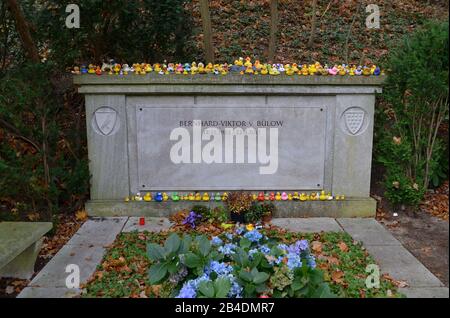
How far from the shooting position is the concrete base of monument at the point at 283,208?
5.28m

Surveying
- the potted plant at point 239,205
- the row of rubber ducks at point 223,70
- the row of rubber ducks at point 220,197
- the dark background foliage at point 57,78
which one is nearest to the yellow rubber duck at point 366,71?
the row of rubber ducks at point 223,70

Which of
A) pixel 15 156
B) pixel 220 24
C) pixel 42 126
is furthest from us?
pixel 220 24

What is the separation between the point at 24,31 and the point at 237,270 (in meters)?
4.42

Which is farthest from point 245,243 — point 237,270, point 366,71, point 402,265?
point 366,71

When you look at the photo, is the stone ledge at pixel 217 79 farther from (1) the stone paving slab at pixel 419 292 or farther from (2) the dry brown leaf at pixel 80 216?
(1) the stone paving slab at pixel 419 292

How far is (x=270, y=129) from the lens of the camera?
5.25 meters

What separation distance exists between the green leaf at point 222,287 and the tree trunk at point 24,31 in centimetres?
407

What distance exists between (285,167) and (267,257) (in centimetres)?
247

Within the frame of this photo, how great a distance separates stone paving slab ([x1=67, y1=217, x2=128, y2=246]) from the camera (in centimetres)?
449

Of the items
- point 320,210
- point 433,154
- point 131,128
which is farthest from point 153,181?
point 433,154

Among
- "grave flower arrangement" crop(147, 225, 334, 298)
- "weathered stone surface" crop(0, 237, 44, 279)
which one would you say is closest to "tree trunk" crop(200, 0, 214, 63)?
"weathered stone surface" crop(0, 237, 44, 279)
